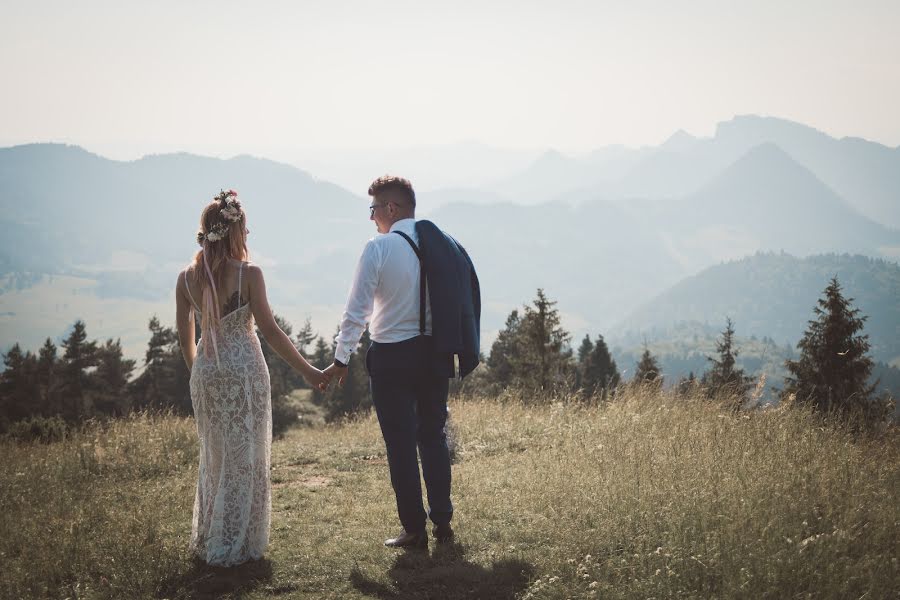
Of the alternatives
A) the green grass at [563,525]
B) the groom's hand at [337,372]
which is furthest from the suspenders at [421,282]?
the green grass at [563,525]

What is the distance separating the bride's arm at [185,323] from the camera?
540 cm

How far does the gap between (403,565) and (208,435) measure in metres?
1.86

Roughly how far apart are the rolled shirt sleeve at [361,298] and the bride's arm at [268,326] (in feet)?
1.27

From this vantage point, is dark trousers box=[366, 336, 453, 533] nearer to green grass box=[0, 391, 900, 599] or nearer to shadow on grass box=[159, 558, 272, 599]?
green grass box=[0, 391, 900, 599]

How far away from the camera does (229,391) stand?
5320 millimetres

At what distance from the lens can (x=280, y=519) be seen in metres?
6.50

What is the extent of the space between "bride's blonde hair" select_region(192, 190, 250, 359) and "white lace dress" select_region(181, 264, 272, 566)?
0.37 feet

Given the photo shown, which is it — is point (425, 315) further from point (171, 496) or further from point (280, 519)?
point (171, 496)

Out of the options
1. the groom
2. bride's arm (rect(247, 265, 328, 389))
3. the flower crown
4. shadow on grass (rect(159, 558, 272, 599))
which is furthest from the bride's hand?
shadow on grass (rect(159, 558, 272, 599))

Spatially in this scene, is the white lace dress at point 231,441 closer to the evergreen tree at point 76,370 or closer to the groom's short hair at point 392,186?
the groom's short hair at point 392,186

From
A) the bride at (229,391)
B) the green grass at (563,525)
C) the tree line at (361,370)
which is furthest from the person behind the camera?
the tree line at (361,370)

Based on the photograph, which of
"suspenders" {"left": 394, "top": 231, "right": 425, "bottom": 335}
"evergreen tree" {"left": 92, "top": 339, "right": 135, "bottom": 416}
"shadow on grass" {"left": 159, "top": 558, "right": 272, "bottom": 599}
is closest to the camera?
"shadow on grass" {"left": 159, "top": 558, "right": 272, "bottom": 599}

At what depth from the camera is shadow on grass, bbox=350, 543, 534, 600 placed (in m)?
4.55

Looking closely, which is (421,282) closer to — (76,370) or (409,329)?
(409,329)
